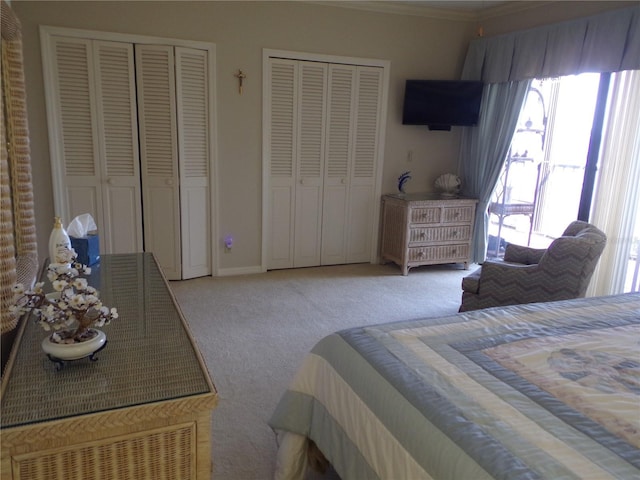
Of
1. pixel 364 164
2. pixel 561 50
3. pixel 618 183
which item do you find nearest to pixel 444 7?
pixel 561 50

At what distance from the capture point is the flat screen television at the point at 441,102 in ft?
15.6

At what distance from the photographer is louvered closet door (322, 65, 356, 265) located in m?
4.62

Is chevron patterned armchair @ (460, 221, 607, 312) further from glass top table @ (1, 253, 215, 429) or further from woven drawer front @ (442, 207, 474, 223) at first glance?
glass top table @ (1, 253, 215, 429)

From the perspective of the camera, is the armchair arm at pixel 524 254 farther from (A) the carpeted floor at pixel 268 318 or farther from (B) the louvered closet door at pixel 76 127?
(B) the louvered closet door at pixel 76 127

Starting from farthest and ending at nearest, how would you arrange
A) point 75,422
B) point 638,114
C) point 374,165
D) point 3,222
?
point 374,165, point 638,114, point 3,222, point 75,422

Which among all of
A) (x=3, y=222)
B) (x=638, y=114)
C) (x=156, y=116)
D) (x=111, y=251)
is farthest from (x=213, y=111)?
(x=638, y=114)

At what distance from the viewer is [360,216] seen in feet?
16.4

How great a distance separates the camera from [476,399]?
1.33 meters

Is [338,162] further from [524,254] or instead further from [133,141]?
[524,254]

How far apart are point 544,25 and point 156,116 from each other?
135 inches

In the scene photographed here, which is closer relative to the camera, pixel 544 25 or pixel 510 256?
pixel 510 256

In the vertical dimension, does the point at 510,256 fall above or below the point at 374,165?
below

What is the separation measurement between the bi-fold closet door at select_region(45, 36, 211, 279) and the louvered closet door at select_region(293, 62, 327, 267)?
35.5 inches

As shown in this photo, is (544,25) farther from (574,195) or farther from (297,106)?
(297,106)
